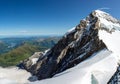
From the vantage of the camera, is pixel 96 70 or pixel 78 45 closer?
pixel 96 70

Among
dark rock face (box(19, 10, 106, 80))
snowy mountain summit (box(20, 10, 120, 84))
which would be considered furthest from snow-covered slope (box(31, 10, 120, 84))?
dark rock face (box(19, 10, 106, 80))

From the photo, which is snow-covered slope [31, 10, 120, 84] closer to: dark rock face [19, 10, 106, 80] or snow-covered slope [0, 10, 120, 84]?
snow-covered slope [0, 10, 120, 84]

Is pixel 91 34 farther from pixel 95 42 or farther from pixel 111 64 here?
pixel 111 64

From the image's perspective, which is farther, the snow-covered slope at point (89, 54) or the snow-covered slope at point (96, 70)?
the snow-covered slope at point (89, 54)

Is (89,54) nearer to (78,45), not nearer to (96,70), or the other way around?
(78,45)

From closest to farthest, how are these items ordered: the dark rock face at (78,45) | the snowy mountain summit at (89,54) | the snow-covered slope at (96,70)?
the snow-covered slope at (96,70) → the snowy mountain summit at (89,54) → the dark rock face at (78,45)

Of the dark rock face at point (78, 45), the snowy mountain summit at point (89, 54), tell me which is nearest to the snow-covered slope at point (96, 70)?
the snowy mountain summit at point (89, 54)

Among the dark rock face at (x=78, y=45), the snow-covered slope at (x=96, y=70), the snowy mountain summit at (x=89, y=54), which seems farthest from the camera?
the dark rock face at (x=78, y=45)

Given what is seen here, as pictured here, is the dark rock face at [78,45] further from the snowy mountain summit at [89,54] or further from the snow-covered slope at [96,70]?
the snow-covered slope at [96,70]

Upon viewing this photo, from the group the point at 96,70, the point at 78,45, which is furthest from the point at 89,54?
the point at 96,70
